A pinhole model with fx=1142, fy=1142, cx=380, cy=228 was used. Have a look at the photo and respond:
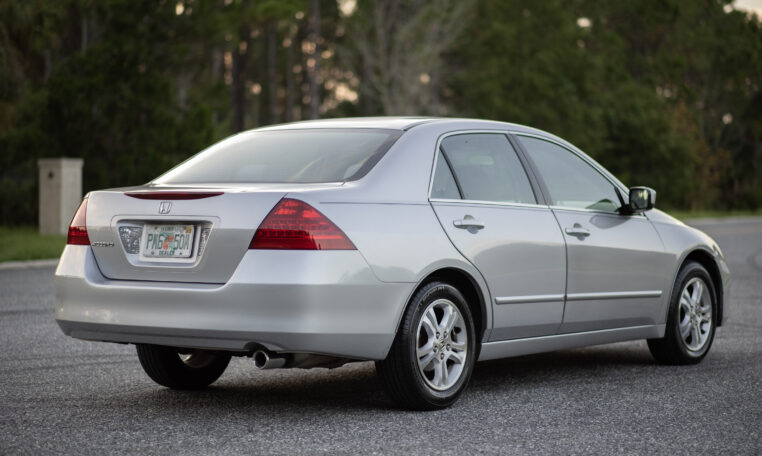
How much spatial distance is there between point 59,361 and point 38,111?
16.7 meters

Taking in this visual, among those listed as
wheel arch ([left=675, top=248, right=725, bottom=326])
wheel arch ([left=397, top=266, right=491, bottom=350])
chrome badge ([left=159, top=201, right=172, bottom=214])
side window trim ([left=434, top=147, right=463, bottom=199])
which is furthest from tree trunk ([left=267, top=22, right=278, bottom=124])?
chrome badge ([left=159, top=201, right=172, bottom=214])

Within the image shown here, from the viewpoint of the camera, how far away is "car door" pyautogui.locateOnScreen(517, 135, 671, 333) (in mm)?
7156

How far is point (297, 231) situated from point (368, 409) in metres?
1.21

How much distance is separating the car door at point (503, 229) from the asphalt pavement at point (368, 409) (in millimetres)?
506

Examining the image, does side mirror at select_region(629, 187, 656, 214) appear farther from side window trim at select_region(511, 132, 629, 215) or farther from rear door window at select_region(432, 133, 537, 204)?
rear door window at select_region(432, 133, 537, 204)

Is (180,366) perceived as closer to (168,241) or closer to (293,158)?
(168,241)

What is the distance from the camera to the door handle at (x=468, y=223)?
6.27m

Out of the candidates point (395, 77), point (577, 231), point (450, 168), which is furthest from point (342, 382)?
point (395, 77)

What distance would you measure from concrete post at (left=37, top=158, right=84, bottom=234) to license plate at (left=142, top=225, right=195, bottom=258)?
16.8 meters

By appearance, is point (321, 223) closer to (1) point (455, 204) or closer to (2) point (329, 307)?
(2) point (329, 307)

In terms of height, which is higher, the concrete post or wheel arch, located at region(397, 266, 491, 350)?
wheel arch, located at region(397, 266, 491, 350)

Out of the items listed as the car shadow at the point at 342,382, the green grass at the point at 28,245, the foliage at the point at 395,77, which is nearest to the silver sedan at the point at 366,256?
the car shadow at the point at 342,382

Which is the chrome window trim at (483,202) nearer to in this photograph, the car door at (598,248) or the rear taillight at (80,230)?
the car door at (598,248)

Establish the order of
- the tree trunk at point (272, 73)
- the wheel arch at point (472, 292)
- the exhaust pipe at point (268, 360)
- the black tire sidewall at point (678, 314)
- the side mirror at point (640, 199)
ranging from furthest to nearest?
the tree trunk at point (272, 73), the black tire sidewall at point (678, 314), the side mirror at point (640, 199), the wheel arch at point (472, 292), the exhaust pipe at point (268, 360)
